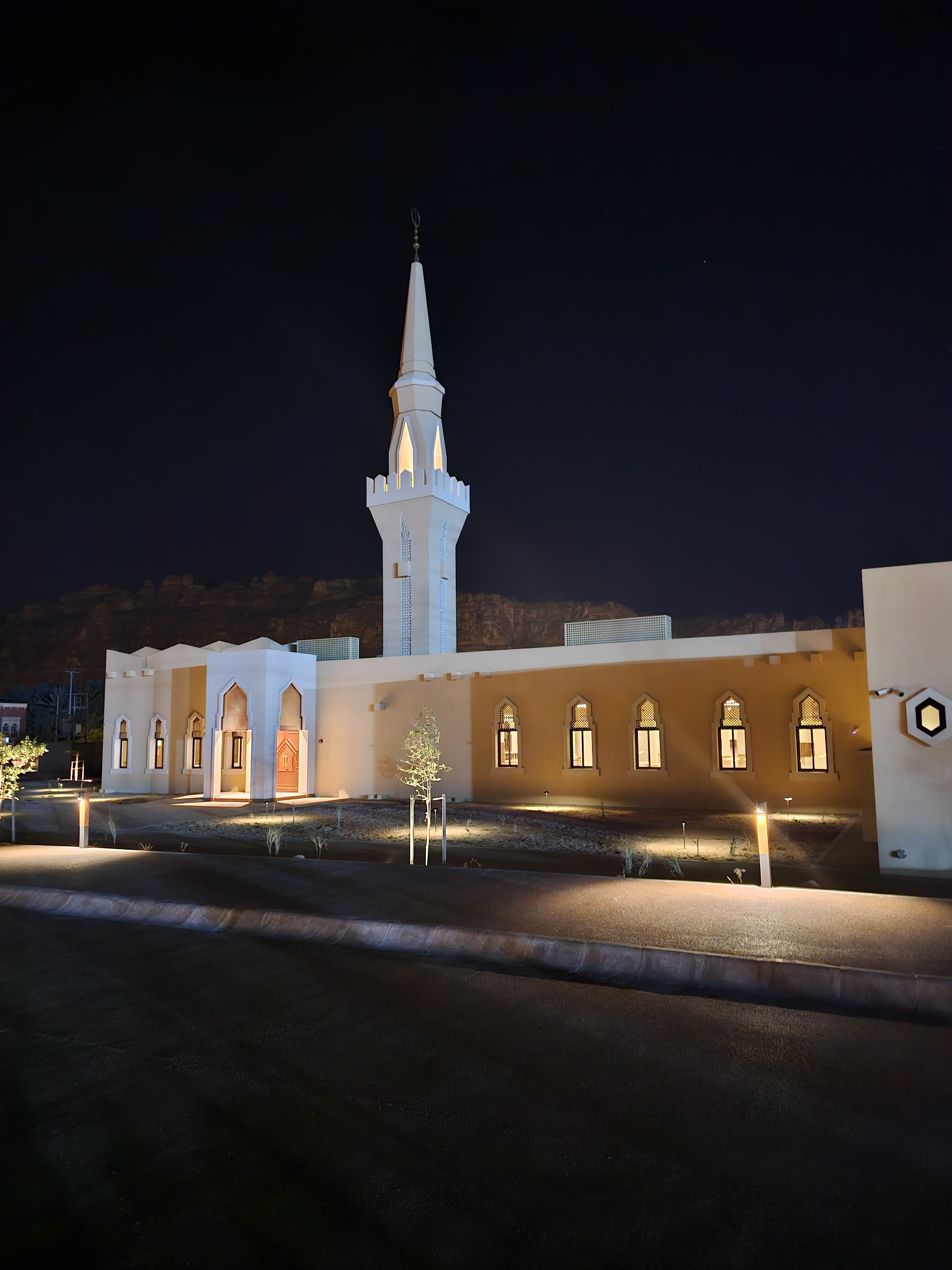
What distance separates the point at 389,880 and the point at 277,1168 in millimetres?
5197

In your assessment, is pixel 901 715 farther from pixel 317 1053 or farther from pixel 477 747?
pixel 477 747

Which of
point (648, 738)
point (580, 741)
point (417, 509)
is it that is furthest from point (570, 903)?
point (417, 509)

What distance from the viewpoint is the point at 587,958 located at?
546 centimetres

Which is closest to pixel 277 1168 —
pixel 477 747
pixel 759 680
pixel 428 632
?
pixel 759 680

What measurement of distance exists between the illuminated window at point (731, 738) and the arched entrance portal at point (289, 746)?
38.9 feet

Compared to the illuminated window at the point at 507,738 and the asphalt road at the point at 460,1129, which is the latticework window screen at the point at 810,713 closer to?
the illuminated window at the point at 507,738

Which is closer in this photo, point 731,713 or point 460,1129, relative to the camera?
point 460,1129

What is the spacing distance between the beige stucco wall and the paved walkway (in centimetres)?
948

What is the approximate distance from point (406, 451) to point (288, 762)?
11.5 metres

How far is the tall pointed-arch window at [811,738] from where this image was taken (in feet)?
56.1

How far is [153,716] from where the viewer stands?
26.2 meters

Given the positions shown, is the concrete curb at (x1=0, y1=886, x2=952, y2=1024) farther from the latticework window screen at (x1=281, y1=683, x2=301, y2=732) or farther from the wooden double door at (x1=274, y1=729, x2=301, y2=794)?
the wooden double door at (x1=274, y1=729, x2=301, y2=794)

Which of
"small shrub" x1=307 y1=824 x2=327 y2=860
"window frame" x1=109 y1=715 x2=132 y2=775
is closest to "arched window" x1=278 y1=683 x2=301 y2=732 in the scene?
"window frame" x1=109 y1=715 x2=132 y2=775

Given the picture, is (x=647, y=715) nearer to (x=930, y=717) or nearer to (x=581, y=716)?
(x=581, y=716)
